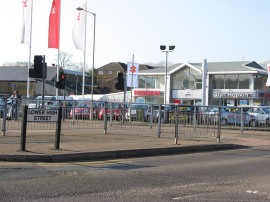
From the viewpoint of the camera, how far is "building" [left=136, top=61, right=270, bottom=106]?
159 feet

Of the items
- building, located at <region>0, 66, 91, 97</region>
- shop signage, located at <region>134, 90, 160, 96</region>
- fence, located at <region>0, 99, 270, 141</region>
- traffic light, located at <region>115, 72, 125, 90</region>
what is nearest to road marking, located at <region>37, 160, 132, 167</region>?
fence, located at <region>0, 99, 270, 141</region>

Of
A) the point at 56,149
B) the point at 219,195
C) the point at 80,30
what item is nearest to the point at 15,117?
the point at 56,149

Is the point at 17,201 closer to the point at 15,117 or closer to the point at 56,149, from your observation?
the point at 56,149

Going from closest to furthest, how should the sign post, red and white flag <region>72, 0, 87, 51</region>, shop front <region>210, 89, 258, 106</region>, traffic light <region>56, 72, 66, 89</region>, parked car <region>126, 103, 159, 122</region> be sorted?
the sign post, parked car <region>126, 103, 159, 122</region>, traffic light <region>56, 72, 66, 89</region>, red and white flag <region>72, 0, 87, 51</region>, shop front <region>210, 89, 258, 106</region>

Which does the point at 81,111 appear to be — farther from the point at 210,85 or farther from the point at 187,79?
the point at 187,79

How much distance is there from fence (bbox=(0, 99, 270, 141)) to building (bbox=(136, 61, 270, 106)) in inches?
1054

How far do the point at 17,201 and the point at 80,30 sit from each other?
3358cm

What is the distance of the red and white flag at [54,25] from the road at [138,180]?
25388 millimetres

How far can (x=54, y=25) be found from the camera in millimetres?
35125

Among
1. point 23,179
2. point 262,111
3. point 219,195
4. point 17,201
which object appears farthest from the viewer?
point 262,111

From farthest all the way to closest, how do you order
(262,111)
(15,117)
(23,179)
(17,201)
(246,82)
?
(246,82) → (262,111) → (15,117) → (23,179) → (17,201)

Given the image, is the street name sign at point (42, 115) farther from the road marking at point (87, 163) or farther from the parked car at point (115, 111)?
the parked car at point (115, 111)

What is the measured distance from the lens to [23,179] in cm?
815

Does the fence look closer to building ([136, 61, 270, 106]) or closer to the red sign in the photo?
the red sign
